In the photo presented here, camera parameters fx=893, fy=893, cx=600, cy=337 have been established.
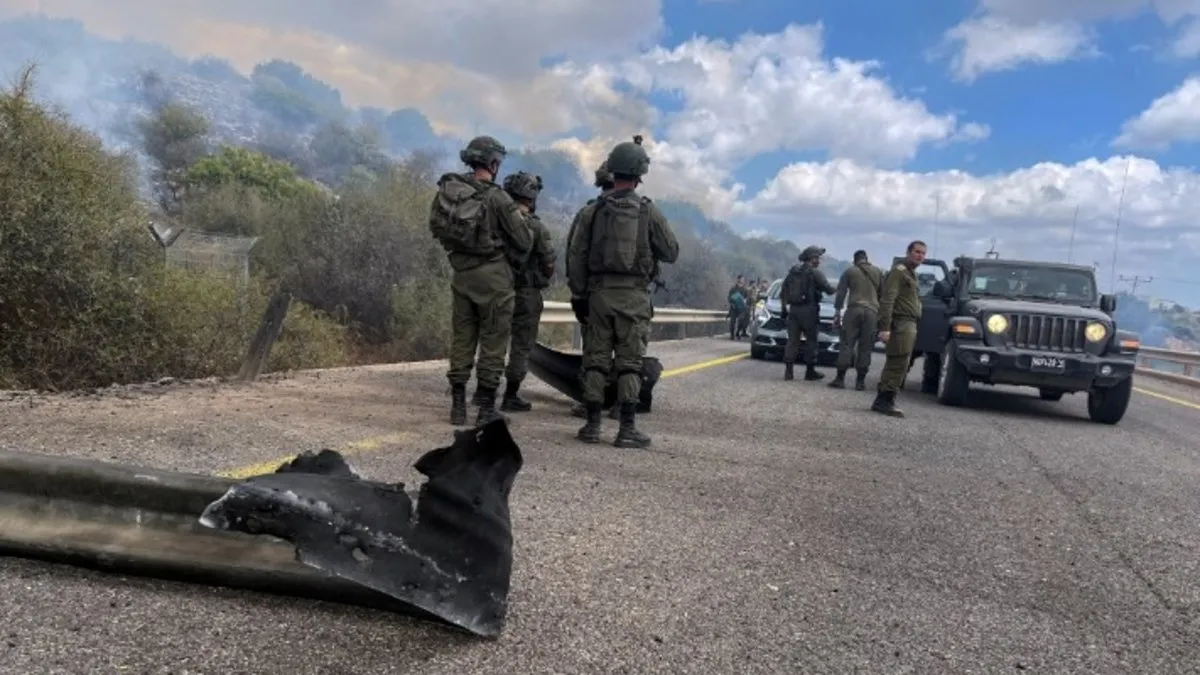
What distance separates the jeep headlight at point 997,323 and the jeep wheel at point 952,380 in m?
0.46

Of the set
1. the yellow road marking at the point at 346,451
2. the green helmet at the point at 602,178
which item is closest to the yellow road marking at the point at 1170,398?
the green helmet at the point at 602,178

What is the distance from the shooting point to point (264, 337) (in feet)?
25.7

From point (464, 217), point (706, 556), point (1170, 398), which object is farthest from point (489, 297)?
point (1170, 398)

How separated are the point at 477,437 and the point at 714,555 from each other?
4.56 ft

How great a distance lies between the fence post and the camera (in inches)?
302

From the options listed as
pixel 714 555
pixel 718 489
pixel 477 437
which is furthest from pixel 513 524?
pixel 718 489

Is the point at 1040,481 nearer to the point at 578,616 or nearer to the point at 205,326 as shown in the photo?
the point at 578,616

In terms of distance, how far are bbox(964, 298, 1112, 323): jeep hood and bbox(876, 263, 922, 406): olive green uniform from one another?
1193 mm

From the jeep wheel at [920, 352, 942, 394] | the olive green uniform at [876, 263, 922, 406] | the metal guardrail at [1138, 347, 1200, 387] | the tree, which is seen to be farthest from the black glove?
the tree

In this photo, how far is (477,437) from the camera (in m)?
2.87

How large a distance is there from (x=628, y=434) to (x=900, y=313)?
15.3ft

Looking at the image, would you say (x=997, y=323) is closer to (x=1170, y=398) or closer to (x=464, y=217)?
(x=464, y=217)

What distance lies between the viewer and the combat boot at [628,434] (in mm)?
6164

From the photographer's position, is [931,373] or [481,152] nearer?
[481,152]
